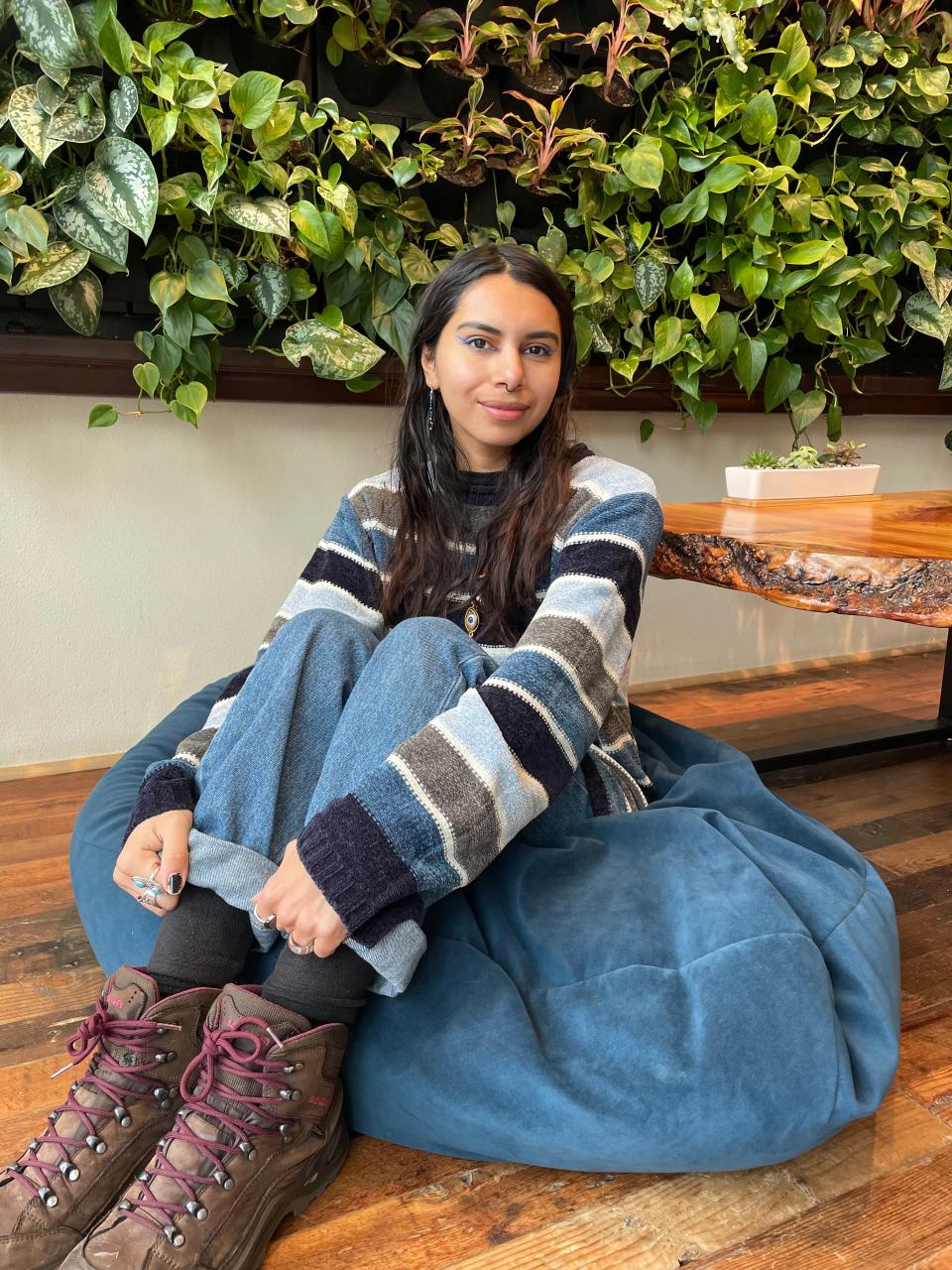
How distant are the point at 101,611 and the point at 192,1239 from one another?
146 cm

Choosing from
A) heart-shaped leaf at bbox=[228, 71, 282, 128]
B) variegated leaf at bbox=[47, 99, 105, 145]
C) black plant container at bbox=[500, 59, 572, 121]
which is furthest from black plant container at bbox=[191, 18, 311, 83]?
black plant container at bbox=[500, 59, 572, 121]

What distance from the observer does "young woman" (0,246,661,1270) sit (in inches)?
33.2

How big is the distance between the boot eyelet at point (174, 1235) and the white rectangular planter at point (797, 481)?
1533mm

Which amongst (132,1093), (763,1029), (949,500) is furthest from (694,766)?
(949,500)

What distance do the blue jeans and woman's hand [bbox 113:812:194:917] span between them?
1 centimetres

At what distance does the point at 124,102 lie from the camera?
1689 mm

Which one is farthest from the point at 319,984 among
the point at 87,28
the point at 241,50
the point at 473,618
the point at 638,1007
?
the point at 241,50

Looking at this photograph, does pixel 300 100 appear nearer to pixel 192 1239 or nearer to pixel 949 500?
pixel 949 500

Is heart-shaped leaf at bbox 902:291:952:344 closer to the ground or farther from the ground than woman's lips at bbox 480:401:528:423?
farther from the ground

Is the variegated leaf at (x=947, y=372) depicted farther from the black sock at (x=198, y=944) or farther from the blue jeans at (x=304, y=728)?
the black sock at (x=198, y=944)

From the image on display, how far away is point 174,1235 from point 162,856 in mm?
319

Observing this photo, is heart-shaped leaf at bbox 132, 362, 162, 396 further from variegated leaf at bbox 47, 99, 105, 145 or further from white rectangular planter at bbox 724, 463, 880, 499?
white rectangular planter at bbox 724, 463, 880, 499

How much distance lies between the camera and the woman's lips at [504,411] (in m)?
1.29

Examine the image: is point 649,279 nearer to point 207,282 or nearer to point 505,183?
point 505,183
